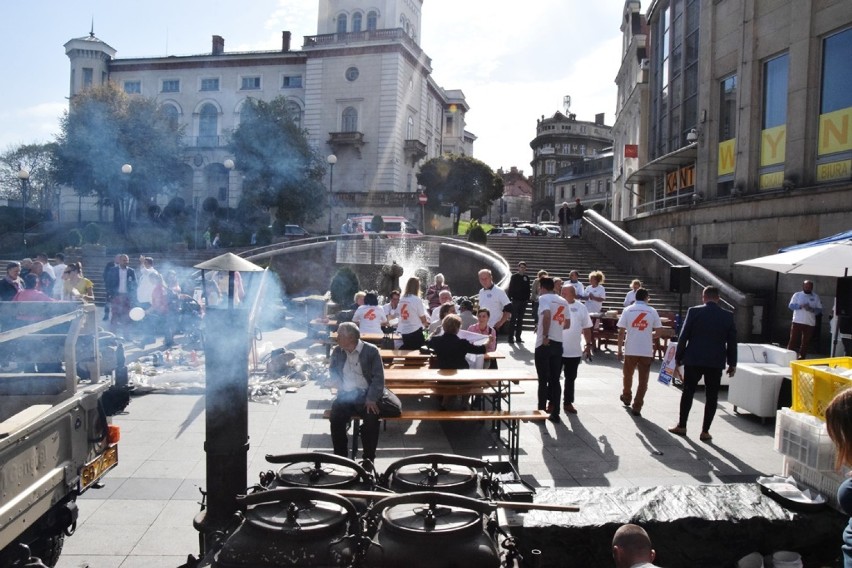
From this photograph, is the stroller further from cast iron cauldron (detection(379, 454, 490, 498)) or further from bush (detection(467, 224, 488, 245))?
bush (detection(467, 224, 488, 245))

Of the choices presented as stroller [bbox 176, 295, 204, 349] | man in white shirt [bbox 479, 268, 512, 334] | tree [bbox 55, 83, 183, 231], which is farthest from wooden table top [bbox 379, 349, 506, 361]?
tree [bbox 55, 83, 183, 231]

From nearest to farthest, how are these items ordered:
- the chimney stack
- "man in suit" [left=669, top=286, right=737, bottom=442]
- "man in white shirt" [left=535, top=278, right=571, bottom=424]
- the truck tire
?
the truck tire → "man in suit" [left=669, top=286, right=737, bottom=442] → "man in white shirt" [left=535, top=278, right=571, bottom=424] → the chimney stack

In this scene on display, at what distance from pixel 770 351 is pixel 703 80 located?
14.6 meters

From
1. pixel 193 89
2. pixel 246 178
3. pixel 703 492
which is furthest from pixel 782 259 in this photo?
pixel 193 89

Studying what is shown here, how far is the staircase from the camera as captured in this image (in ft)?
63.6

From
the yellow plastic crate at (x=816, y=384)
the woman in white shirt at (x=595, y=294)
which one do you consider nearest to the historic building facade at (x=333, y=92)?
the woman in white shirt at (x=595, y=294)

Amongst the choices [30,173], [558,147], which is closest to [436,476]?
[30,173]

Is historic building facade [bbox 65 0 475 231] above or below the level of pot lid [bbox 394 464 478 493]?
above

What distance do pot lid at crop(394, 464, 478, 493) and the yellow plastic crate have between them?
3.12m

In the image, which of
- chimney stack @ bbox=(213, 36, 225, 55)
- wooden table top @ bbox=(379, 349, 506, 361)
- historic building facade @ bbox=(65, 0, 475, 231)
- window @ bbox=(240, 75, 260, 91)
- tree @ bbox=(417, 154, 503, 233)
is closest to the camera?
wooden table top @ bbox=(379, 349, 506, 361)

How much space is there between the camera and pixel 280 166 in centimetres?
4775

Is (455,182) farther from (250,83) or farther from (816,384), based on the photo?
(816,384)

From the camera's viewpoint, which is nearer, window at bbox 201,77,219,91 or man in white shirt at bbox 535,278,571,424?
man in white shirt at bbox 535,278,571,424

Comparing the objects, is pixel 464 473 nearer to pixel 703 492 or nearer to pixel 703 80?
pixel 703 492
